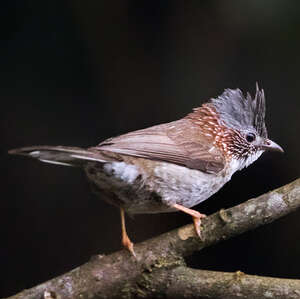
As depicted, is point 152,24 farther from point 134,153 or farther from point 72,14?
point 134,153

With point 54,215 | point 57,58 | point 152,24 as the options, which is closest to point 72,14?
point 57,58

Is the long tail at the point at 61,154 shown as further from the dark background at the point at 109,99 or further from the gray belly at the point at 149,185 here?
the dark background at the point at 109,99

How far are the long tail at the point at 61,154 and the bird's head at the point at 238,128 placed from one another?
1126 millimetres

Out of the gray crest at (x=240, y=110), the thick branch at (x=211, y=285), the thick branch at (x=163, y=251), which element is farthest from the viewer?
the gray crest at (x=240, y=110)

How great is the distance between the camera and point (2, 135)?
5098 mm

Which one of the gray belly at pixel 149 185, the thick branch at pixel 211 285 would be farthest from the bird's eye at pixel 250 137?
the thick branch at pixel 211 285

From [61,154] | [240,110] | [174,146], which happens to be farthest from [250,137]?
[61,154]

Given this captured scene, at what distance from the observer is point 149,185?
354 cm

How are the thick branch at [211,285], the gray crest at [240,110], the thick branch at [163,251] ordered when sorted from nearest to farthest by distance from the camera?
the thick branch at [211,285] < the thick branch at [163,251] < the gray crest at [240,110]

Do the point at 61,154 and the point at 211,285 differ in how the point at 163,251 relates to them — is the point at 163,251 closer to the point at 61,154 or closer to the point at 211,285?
the point at 211,285

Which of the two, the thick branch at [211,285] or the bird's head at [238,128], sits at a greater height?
the bird's head at [238,128]

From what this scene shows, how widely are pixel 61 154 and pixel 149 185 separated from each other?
0.72 m

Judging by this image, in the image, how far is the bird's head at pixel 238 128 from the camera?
4043mm

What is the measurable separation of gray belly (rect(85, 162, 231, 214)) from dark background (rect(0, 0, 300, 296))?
4.63 ft
